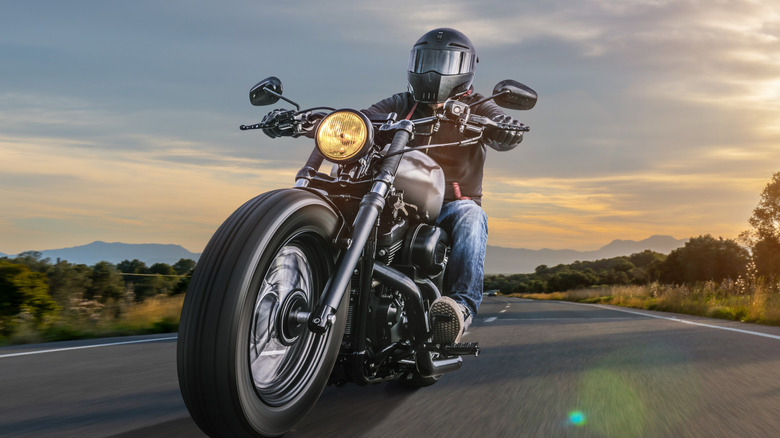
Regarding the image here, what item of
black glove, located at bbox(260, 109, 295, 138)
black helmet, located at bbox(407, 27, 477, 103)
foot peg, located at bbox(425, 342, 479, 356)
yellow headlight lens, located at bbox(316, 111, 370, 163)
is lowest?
foot peg, located at bbox(425, 342, 479, 356)

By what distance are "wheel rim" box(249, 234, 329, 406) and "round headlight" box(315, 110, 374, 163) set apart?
0.41 m

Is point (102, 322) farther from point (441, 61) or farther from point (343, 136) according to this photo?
point (343, 136)

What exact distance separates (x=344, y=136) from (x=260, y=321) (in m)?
0.91

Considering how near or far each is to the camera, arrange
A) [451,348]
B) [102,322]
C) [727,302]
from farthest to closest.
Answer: [727,302] → [102,322] → [451,348]

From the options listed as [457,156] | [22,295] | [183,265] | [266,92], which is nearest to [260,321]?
[266,92]

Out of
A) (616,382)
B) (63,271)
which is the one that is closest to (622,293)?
(63,271)

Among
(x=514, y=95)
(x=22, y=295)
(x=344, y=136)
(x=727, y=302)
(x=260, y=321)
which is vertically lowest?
(x=22, y=295)

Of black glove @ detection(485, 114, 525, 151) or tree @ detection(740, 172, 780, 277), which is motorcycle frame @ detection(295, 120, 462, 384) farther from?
tree @ detection(740, 172, 780, 277)

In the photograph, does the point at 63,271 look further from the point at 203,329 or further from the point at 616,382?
the point at 203,329

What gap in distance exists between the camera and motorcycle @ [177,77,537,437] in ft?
8.87

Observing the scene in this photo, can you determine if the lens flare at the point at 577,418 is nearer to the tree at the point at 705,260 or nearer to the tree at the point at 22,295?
the tree at the point at 22,295

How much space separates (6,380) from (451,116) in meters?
3.40

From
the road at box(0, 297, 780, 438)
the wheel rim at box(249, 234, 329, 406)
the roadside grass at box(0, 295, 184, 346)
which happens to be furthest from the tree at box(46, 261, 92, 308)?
the wheel rim at box(249, 234, 329, 406)

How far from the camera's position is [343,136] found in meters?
3.40
